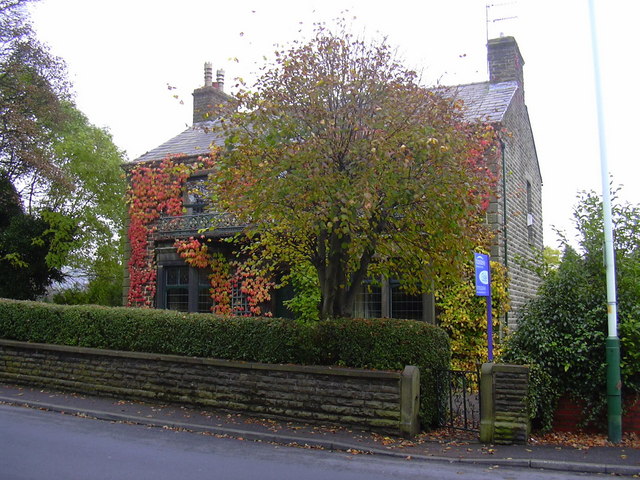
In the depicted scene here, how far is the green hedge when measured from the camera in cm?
1009

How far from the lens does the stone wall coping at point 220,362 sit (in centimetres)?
997

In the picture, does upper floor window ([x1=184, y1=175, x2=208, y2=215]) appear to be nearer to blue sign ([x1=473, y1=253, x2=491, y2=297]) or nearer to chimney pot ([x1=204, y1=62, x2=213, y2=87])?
chimney pot ([x1=204, y1=62, x2=213, y2=87])

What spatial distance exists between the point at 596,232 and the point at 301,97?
542cm

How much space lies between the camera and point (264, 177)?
31.4 ft

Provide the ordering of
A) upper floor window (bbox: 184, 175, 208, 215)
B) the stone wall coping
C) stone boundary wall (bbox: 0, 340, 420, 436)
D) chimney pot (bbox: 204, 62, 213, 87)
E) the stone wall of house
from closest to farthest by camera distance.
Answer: stone boundary wall (bbox: 0, 340, 420, 436)
the stone wall coping
the stone wall of house
upper floor window (bbox: 184, 175, 208, 215)
chimney pot (bbox: 204, 62, 213, 87)

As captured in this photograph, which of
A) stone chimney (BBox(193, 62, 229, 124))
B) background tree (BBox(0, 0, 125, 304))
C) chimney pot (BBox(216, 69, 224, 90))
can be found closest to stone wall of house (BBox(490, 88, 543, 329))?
stone chimney (BBox(193, 62, 229, 124))

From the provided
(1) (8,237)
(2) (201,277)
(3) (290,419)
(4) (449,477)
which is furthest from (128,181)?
(4) (449,477)

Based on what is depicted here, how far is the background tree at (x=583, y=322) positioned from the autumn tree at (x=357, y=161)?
160cm

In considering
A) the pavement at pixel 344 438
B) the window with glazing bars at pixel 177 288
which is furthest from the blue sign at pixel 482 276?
the window with glazing bars at pixel 177 288

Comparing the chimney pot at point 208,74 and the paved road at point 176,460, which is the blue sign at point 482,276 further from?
the chimney pot at point 208,74

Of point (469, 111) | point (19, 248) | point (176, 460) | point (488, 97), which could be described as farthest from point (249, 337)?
point (19, 248)

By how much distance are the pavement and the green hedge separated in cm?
101

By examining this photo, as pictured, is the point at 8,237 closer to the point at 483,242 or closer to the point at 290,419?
the point at 290,419

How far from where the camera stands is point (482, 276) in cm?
1080
